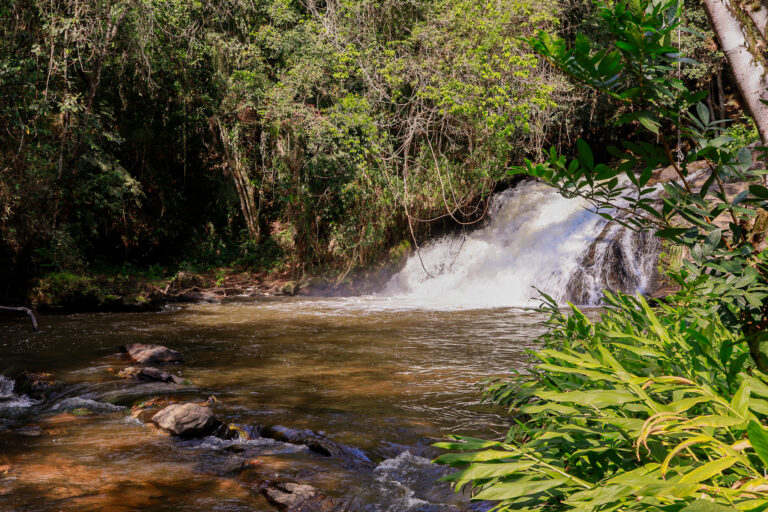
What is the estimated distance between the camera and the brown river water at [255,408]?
4027 mm

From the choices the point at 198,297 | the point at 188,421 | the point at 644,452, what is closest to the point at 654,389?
the point at 644,452

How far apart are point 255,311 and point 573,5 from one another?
12084 mm

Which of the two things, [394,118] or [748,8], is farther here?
[394,118]

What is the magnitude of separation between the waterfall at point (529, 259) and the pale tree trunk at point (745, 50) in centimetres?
1036

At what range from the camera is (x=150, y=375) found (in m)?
6.78

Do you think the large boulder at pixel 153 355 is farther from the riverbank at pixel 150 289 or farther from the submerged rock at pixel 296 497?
the riverbank at pixel 150 289

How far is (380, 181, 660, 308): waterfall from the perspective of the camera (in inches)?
472

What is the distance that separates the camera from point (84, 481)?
410 centimetres

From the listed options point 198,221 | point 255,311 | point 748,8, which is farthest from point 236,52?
point 748,8

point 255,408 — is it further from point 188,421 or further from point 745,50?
point 745,50

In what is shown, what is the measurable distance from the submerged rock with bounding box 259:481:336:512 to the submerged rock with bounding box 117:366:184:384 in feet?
10.5

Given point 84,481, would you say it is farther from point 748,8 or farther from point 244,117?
point 244,117

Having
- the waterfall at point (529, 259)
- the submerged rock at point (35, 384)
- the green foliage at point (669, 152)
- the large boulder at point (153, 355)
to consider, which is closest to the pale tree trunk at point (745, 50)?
the green foliage at point (669, 152)

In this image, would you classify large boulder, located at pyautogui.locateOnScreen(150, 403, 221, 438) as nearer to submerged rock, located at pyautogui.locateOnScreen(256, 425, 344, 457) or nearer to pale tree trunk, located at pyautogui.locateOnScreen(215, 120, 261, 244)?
submerged rock, located at pyautogui.locateOnScreen(256, 425, 344, 457)
